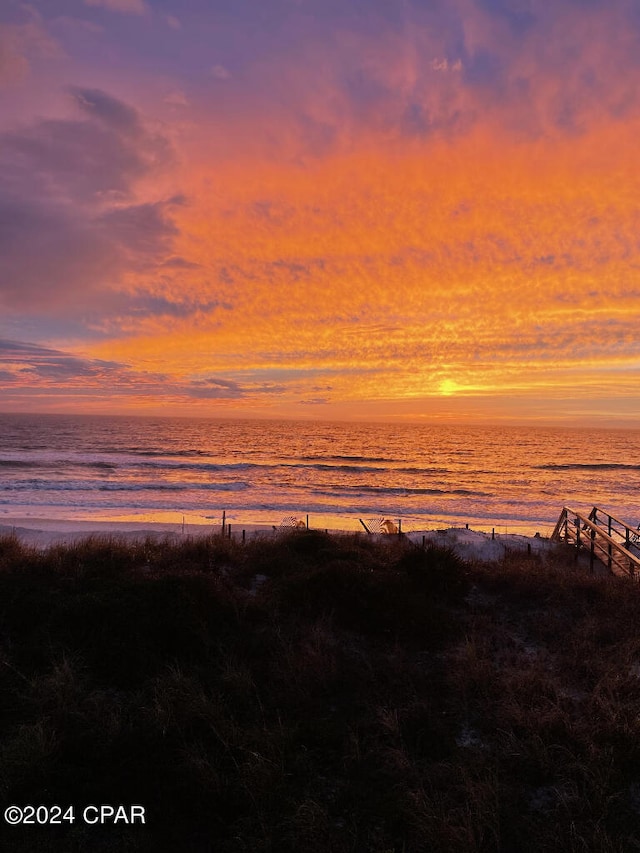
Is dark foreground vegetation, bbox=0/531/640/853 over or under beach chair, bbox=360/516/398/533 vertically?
over

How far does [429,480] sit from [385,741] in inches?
1931

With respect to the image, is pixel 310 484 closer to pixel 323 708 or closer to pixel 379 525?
pixel 379 525

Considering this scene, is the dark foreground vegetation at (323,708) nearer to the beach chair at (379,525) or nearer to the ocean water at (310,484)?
the beach chair at (379,525)

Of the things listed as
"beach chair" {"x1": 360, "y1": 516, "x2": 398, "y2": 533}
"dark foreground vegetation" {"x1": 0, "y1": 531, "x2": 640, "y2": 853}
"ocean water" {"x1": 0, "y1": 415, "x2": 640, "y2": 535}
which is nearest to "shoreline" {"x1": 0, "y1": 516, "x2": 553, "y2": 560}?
"beach chair" {"x1": 360, "y1": 516, "x2": 398, "y2": 533}

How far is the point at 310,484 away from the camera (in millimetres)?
48906

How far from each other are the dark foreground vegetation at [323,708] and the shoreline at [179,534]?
6603 millimetres

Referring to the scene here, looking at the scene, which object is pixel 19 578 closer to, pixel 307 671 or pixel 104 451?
pixel 307 671

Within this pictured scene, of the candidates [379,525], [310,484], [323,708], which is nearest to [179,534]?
[379,525]

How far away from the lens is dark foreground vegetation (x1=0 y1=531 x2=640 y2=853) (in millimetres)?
4539

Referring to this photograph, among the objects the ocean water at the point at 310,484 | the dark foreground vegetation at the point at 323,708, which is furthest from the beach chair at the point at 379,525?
the dark foreground vegetation at the point at 323,708

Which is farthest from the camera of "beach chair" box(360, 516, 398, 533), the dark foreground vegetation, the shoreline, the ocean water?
the ocean water

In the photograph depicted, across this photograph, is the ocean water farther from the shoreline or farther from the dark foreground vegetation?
the dark foreground vegetation

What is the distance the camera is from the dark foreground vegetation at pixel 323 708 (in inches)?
179

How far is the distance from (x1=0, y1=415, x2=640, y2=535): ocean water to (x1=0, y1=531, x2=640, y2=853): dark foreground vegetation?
2016 cm
